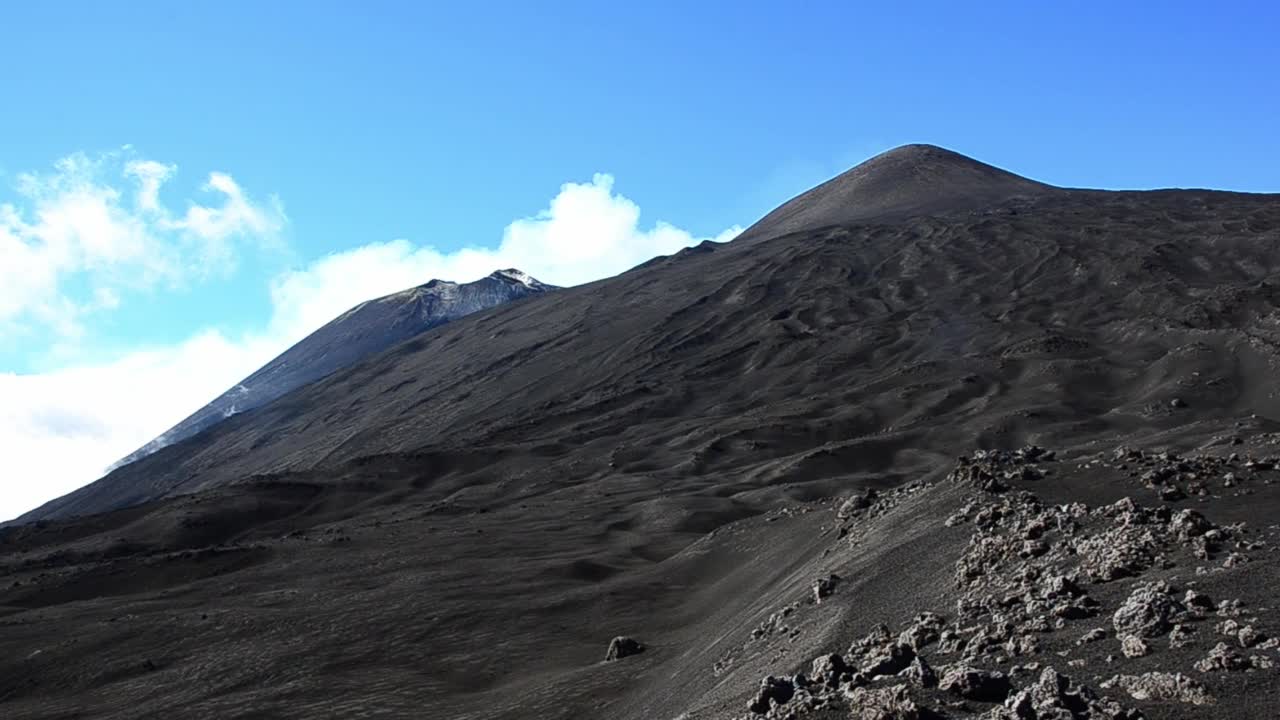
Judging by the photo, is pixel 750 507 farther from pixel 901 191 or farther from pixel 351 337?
pixel 351 337

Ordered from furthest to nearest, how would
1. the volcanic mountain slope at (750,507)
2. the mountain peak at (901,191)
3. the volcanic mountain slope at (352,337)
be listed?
the volcanic mountain slope at (352,337)
the mountain peak at (901,191)
the volcanic mountain slope at (750,507)

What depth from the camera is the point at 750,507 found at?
43.4 meters

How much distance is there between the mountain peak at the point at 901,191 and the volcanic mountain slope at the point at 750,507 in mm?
15932

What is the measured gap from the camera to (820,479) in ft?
164

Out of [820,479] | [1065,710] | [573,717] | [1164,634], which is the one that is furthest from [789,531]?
[820,479]

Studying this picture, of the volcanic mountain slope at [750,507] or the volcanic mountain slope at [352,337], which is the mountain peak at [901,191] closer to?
the volcanic mountain slope at [750,507]

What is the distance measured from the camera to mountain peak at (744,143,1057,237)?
145 metres

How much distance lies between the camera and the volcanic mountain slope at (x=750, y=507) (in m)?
12.0

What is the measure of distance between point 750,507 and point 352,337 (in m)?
140

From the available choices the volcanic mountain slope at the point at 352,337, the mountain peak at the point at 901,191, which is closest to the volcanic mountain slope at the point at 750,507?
the mountain peak at the point at 901,191

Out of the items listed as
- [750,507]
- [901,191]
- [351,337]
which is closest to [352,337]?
[351,337]

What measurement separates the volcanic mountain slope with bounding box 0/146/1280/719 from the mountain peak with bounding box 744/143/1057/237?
15932 millimetres

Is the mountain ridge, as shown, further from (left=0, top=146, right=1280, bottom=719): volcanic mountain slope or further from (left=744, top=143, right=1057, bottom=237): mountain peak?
(left=744, top=143, right=1057, bottom=237): mountain peak

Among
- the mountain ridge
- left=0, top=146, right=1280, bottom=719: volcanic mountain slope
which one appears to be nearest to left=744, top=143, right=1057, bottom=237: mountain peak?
left=0, top=146, right=1280, bottom=719: volcanic mountain slope
